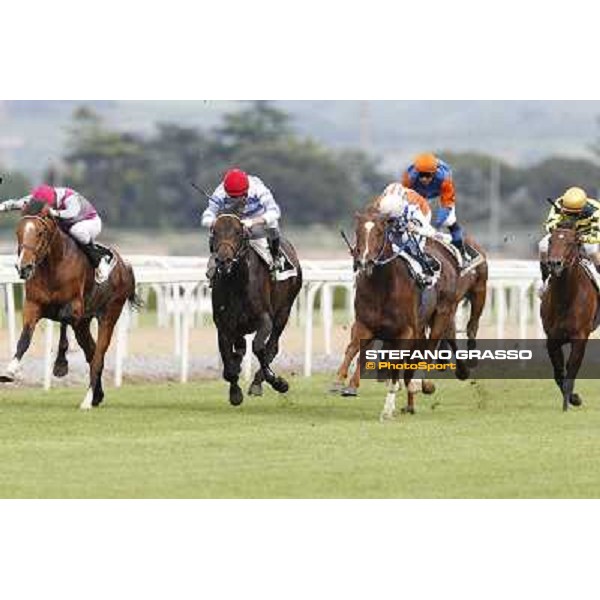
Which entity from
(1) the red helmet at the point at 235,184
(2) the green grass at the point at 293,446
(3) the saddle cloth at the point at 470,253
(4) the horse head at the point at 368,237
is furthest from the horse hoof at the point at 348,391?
(3) the saddle cloth at the point at 470,253

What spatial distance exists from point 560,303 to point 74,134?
249 ft

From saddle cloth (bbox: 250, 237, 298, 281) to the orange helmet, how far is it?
1242 millimetres

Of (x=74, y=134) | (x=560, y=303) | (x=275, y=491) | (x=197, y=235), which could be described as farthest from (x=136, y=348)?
(x=74, y=134)

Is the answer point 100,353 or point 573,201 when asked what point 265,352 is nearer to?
point 100,353

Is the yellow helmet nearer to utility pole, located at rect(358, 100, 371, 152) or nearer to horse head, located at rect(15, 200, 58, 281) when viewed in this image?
horse head, located at rect(15, 200, 58, 281)

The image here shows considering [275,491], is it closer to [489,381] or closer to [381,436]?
[381,436]

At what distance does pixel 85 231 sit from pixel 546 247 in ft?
10.8

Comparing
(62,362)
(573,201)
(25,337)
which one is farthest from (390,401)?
(62,362)

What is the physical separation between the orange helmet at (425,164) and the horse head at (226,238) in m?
2.19

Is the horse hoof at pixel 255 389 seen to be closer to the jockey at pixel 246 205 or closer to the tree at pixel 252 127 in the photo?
the jockey at pixel 246 205

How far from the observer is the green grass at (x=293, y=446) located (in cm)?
1120

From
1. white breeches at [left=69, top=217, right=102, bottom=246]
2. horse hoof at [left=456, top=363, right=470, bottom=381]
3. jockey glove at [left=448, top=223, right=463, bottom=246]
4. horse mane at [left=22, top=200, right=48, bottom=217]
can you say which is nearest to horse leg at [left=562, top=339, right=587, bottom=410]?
horse hoof at [left=456, top=363, right=470, bottom=381]

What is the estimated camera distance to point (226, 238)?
1539 cm

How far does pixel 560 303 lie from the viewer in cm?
1627
